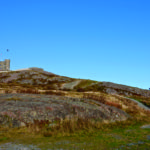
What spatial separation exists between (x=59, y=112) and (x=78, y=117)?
2167 millimetres

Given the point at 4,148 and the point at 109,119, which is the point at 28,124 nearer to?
the point at 4,148

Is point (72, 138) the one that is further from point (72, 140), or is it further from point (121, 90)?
point (121, 90)

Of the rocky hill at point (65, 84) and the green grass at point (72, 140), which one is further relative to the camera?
the rocky hill at point (65, 84)

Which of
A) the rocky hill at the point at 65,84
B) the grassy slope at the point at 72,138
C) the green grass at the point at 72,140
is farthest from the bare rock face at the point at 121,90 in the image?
the green grass at the point at 72,140

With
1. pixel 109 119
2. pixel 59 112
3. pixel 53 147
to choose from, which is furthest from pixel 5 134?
pixel 109 119

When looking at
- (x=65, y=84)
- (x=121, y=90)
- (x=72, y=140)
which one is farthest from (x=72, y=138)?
(x=65, y=84)

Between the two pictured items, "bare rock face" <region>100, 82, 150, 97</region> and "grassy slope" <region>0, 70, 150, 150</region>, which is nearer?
"grassy slope" <region>0, 70, 150, 150</region>

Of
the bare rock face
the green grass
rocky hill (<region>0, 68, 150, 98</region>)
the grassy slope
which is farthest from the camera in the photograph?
the bare rock face

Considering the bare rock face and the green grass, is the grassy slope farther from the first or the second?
the bare rock face

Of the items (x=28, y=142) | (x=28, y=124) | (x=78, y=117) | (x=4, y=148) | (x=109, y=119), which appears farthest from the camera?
(x=109, y=119)

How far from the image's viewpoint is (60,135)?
1606 centimetres

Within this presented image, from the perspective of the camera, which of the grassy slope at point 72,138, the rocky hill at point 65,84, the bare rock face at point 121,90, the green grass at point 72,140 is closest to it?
the green grass at point 72,140

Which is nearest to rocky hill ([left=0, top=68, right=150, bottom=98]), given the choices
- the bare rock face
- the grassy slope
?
the bare rock face

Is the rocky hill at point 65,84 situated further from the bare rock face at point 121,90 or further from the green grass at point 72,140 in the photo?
the green grass at point 72,140
